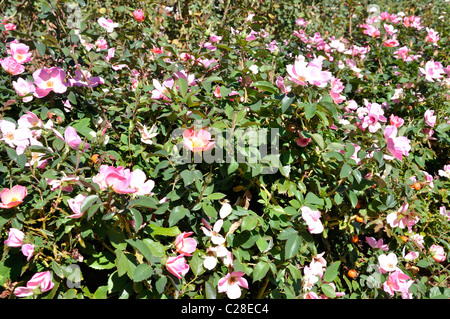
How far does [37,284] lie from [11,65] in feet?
2.65

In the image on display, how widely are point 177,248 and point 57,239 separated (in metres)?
0.36

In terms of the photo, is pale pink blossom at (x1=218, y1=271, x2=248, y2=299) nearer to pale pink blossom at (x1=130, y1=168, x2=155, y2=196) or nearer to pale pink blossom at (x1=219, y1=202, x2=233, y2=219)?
pale pink blossom at (x1=219, y1=202, x2=233, y2=219)

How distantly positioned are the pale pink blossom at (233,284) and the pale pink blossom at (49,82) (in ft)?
2.77

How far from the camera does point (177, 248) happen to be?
3.68 ft

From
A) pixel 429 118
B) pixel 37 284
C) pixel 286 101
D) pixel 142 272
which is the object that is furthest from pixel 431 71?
pixel 37 284

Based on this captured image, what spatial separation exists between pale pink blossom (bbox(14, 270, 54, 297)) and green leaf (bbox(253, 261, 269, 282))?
0.59m

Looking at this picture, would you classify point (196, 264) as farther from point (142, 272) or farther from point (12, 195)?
point (12, 195)

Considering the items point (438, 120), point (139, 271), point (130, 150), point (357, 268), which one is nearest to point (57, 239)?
point (139, 271)

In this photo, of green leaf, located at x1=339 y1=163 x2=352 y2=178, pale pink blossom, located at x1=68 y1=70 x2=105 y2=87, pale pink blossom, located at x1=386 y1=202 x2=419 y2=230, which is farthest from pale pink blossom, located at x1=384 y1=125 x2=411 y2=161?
pale pink blossom, located at x1=68 y1=70 x2=105 y2=87

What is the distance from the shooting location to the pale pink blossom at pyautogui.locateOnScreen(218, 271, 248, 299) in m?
1.18

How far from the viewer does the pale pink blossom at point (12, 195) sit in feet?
3.40

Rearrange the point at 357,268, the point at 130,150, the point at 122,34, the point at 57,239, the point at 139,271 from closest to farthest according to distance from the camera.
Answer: the point at 139,271 < the point at 57,239 < the point at 130,150 < the point at 357,268 < the point at 122,34

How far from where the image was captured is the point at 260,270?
117cm
